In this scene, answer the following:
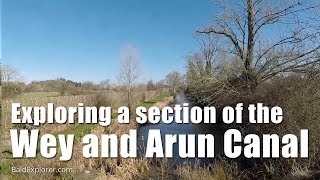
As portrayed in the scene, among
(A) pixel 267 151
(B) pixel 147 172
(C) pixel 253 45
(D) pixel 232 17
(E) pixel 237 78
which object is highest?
(D) pixel 232 17

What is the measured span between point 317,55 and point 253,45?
4.86 metres

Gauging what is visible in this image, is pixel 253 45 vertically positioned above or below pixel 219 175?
above

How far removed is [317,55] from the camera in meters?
11.4

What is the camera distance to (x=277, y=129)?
10.5 meters

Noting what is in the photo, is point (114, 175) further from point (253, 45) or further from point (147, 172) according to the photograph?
point (253, 45)

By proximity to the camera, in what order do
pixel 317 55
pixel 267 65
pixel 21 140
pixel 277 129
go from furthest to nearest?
pixel 267 65, pixel 317 55, pixel 277 129, pixel 21 140

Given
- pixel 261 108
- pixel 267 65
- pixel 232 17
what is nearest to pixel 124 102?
pixel 232 17

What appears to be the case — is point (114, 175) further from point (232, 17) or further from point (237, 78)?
point (232, 17)

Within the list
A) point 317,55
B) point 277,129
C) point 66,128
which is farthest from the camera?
point 66,128

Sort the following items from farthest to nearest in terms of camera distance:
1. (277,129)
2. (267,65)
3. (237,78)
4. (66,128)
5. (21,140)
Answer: (66,128) < (237,78) < (267,65) < (277,129) < (21,140)

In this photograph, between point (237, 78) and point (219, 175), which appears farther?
point (237, 78)

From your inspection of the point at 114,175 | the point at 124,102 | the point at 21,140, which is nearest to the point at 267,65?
the point at 114,175

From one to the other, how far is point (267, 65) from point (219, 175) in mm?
6422

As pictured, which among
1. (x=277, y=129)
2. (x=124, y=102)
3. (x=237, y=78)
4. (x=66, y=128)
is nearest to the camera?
(x=277, y=129)
